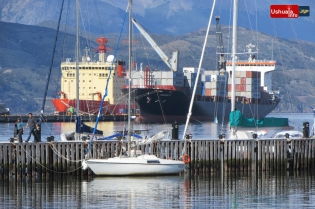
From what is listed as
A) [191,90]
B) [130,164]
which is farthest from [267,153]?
[191,90]

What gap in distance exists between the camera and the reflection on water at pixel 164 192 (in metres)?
33.9

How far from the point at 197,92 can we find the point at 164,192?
118m

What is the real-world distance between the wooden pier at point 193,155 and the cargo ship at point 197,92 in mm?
96171

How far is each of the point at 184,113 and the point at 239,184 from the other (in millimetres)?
109212

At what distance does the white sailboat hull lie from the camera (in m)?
41.0

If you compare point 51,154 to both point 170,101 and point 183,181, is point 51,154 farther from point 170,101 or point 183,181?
point 170,101

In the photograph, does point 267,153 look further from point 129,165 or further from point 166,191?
point 166,191

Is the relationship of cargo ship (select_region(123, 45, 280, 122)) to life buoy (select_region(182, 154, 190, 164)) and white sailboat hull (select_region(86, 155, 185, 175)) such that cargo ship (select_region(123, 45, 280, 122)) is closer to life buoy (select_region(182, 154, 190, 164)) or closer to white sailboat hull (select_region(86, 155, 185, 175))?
life buoy (select_region(182, 154, 190, 164))

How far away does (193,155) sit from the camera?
43.1 metres

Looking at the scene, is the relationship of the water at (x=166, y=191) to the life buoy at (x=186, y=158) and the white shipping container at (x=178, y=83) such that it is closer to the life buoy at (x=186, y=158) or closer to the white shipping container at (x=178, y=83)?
the life buoy at (x=186, y=158)

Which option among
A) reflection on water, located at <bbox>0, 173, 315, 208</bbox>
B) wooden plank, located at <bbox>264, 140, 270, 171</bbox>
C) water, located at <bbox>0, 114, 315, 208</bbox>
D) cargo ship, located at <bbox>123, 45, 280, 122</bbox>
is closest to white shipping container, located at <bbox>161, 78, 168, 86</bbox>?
cargo ship, located at <bbox>123, 45, 280, 122</bbox>

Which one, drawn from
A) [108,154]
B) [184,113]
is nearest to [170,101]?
[184,113]

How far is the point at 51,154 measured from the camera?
1631 inches

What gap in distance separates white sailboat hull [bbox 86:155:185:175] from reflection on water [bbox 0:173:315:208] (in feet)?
1.10
